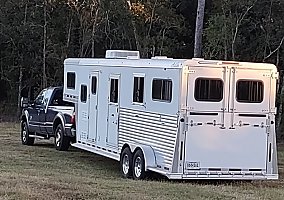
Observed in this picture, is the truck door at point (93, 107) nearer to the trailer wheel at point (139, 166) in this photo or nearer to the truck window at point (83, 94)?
the truck window at point (83, 94)

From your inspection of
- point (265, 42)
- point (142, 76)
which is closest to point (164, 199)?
point (142, 76)

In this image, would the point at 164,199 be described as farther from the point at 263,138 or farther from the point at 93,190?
the point at 263,138

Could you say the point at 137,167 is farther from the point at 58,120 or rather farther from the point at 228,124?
the point at 58,120

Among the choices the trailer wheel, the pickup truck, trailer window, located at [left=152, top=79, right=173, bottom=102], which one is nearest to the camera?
trailer window, located at [left=152, top=79, right=173, bottom=102]

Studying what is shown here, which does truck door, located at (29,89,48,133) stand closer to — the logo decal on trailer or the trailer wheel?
the trailer wheel

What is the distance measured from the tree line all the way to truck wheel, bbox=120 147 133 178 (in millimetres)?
15536

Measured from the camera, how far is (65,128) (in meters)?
19.9

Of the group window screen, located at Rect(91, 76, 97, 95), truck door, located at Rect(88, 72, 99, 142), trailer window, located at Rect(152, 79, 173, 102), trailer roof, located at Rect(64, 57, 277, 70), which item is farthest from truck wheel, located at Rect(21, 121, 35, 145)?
trailer window, located at Rect(152, 79, 173, 102)

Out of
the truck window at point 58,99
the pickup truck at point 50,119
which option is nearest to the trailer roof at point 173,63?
A: the pickup truck at point 50,119

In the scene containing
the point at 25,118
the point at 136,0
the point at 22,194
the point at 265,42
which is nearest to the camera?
the point at 22,194

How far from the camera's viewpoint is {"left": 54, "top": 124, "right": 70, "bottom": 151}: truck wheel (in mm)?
20219

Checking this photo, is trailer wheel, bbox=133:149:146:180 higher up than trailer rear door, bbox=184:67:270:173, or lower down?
lower down

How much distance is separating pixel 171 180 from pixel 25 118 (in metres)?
8.92

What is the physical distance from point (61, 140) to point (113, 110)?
166 inches
